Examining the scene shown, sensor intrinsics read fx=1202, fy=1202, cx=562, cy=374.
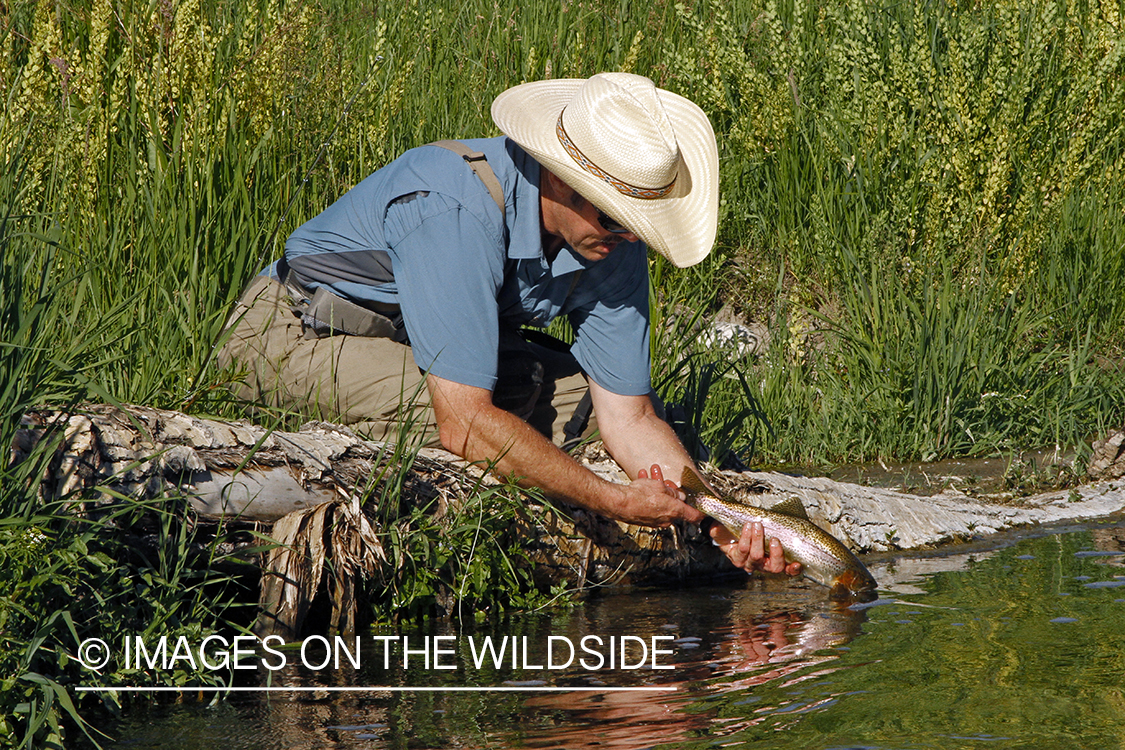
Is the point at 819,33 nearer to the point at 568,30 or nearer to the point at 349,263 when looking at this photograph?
the point at 568,30

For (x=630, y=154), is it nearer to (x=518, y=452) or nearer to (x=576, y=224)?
(x=576, y=224)

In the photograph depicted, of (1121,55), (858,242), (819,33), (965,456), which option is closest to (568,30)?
(819,33)

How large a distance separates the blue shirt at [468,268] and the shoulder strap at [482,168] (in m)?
0.02

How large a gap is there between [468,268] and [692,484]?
1.13m

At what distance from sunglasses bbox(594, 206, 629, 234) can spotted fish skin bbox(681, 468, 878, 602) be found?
2.92 feet

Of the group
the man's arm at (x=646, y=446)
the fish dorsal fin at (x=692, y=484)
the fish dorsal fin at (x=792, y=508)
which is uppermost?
the man's arm at (x=646, y=446)

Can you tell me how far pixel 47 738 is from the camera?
2.65 metres

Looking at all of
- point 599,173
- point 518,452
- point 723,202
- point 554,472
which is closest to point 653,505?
point 554,472

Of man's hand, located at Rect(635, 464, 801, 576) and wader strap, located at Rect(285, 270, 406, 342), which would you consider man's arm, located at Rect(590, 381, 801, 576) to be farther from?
wader strap, located at Rect(285, 270, 406, 342)

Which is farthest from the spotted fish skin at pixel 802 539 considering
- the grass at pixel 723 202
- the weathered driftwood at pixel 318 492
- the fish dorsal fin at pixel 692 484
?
the grass at pixel 723 202

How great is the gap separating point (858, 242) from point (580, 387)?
2.78m

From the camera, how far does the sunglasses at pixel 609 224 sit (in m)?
4.03

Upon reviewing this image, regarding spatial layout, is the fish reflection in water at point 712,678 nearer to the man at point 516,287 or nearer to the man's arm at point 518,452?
the man at point 516,287

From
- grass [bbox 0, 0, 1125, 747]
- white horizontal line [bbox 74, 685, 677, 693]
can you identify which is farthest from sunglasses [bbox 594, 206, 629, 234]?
white horizontal line [bbox 74, 685, 677, 693]
